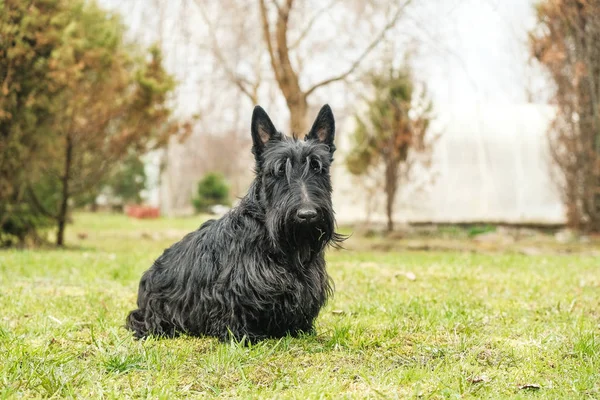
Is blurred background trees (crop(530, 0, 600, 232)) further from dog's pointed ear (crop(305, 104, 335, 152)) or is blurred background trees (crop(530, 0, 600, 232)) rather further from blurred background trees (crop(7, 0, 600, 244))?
dog's pointed ear (crop(305, 104, 335, 152))

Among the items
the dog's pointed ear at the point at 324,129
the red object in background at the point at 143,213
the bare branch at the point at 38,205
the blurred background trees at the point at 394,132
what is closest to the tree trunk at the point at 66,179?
the bare branch at the point at 38,205

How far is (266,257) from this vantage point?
416 centimetres

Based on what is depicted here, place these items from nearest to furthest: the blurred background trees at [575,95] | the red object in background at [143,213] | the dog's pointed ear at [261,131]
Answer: the dog's pointed ear at [261,131] → the blurred background trees at [575,95] → the red object in background at [143,213]

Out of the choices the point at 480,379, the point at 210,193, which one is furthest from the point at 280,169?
the point at 210,193

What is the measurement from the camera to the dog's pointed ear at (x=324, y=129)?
4.38 metres

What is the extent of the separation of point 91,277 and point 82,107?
534cm

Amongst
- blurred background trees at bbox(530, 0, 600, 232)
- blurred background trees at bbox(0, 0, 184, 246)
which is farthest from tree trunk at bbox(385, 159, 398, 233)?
blurred background trees at bbox(0, 0, 184, 246)

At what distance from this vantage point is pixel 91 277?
23.9 ft

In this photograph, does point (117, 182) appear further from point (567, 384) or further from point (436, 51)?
point (567, 384)

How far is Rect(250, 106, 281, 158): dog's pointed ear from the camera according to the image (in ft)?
14.0

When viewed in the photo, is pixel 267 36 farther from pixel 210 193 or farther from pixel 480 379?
pixel 210 193

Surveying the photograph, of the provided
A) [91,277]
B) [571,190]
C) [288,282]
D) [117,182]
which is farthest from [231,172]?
[288,282]

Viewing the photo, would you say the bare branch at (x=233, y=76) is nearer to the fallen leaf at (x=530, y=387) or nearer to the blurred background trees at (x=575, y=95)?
the blurred background trees at (x=575, y=95)

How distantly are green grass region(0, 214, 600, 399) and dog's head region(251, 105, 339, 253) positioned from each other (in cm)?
74
